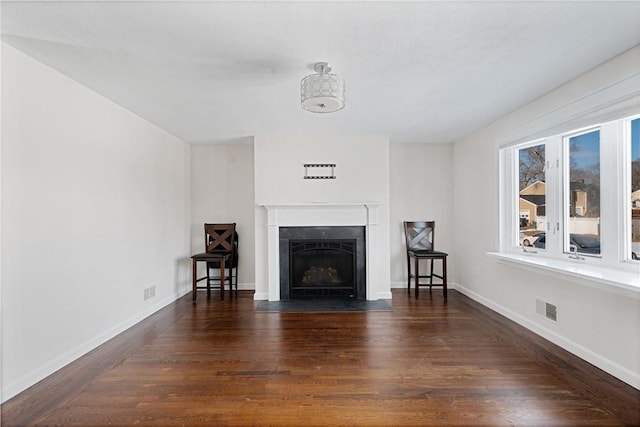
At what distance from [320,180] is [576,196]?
2.78 meters

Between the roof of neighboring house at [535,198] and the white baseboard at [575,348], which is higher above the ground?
the roof of neighboring house at [535,198]

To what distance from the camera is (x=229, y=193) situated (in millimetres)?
4969

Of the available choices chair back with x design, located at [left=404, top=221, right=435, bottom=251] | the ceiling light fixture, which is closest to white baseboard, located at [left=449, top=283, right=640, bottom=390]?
chair back with x design, located at [left=404, top=221, right=435, bottom=251]

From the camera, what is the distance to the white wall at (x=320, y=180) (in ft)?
14.3

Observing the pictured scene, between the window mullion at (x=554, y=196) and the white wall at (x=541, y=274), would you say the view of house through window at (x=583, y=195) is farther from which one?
the white wall at (x=541, y=274)

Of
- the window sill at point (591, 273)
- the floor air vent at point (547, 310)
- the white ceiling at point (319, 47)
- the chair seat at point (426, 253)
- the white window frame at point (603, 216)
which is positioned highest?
the white ceiling at point (319, 47)

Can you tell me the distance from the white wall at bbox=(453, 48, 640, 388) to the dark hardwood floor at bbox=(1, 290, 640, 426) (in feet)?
0.53

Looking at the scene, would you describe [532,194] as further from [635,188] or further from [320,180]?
[320,180]

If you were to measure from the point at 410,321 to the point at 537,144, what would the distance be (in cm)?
228

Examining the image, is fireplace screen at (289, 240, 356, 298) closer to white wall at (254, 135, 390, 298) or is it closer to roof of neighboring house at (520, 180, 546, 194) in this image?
white wall at (254, 135, 390, 298)

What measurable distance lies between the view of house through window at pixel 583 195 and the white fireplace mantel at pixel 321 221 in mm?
2057

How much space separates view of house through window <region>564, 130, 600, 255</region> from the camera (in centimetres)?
262

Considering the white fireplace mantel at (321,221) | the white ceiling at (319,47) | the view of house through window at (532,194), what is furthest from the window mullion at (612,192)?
the white fireplace mantel at (321,221)

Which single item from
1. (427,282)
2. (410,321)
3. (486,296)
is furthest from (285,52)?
(427,282)
